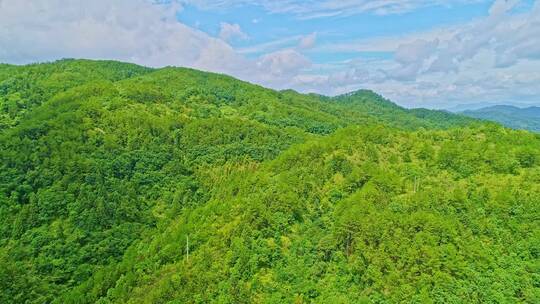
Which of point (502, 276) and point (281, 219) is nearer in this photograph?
point (502, 276)

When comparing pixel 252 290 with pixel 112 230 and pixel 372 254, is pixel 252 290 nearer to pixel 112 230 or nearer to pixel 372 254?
pixel 372 254

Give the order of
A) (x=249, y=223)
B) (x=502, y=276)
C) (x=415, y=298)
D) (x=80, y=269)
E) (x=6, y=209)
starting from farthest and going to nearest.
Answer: (x=6, y=209)
(x=80, y=269)
(x=249, y=223)
(x=502, y=276)
(x=415, y=298)

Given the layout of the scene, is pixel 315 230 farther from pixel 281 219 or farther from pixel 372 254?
pixel 372 254

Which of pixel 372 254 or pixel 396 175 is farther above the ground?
pixel 396 175

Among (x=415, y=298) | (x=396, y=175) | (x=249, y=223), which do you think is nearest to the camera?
(x=415, y=298)

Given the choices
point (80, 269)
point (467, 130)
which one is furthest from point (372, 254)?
point (80, 269)

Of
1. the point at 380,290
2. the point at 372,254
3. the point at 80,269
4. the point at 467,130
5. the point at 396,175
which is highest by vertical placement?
the point at 467,130
